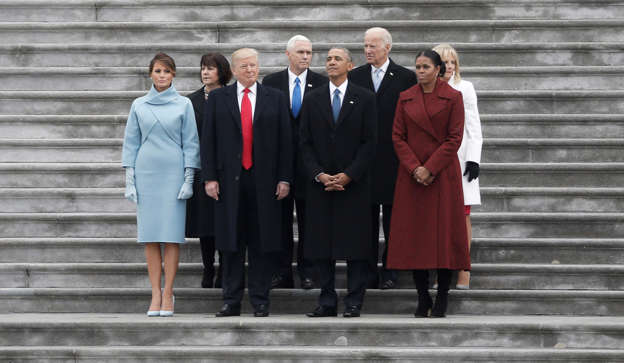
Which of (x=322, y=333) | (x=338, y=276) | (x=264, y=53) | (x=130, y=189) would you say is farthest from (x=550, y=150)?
(x=130, y=189)

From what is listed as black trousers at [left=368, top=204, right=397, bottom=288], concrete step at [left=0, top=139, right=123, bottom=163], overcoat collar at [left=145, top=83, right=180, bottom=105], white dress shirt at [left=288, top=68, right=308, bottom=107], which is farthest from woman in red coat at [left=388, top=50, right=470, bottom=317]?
concrete step at [left=0, top=139, right=123, bottom=163]

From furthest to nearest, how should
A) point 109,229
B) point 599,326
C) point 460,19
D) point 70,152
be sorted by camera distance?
1. point 460,19
2. point 70,152
3. point 109,229
4. point 599,326

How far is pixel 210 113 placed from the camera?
8.16 meters

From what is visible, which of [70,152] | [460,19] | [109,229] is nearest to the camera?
[109,229]

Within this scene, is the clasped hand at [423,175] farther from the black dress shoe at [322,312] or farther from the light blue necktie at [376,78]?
the black dress shoe at [322,312]

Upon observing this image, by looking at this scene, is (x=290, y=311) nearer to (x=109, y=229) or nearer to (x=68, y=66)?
(x=109, y=229)

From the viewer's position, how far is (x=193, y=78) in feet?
35.9

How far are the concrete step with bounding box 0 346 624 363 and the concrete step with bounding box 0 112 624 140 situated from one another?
322 centimetres

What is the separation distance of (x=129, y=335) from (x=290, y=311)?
1.29 m

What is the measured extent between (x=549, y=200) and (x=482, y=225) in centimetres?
68

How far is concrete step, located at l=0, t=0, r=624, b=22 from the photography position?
38.5 feet

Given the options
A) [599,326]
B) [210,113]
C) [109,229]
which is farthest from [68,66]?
[599,326]

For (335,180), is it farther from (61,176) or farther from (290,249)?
(61,176)

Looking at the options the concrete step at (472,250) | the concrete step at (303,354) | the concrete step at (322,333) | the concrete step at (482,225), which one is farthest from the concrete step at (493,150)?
the concrete step at (303,354)
